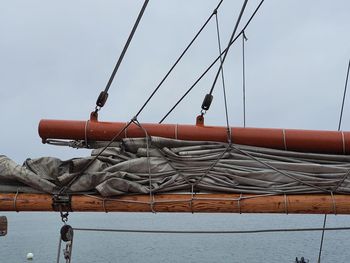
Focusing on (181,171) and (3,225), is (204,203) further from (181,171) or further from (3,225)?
(3,225)

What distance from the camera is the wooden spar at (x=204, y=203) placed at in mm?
3700

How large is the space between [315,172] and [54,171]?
2.10m

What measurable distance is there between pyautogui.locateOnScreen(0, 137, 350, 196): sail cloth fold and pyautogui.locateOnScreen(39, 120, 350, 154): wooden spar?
108 mm

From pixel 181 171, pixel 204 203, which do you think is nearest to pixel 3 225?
pixel 181 171

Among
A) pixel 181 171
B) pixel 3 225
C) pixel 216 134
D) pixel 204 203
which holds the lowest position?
pixel 3 225

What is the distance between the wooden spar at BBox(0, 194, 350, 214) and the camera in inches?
146

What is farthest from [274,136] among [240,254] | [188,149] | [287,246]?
[287,246]

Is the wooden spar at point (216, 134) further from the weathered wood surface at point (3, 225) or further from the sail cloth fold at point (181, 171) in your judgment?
the weathered wood surface at point (3, 225)

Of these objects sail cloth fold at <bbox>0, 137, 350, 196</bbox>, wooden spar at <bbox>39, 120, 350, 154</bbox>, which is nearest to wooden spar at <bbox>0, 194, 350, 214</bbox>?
sail cloth fold at <bbox>0, 137, 350, 196</bbox>

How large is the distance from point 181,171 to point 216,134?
0.51 m

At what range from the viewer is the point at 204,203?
3727mm

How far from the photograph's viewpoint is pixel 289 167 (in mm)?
3961

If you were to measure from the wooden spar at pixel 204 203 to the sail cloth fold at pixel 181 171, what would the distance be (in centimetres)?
7

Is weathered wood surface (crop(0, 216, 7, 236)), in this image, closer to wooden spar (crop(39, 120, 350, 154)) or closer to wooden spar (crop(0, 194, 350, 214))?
wooden spar (crop(0, 194, 350, 214))
